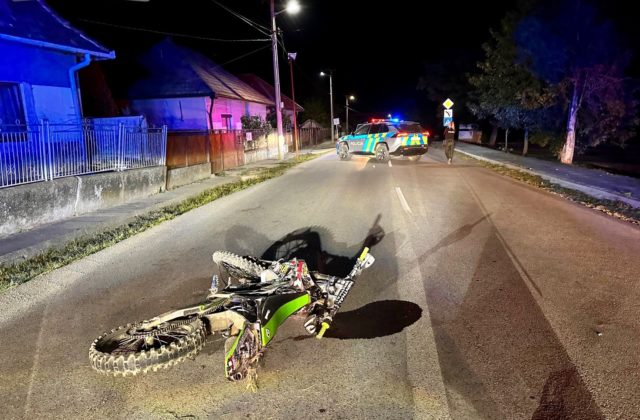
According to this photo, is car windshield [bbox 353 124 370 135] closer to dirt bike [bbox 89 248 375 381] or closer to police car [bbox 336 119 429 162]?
police car [bbox 336 119 429 162]

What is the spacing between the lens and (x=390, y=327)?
4.30 meters

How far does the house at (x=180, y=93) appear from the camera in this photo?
2628cm

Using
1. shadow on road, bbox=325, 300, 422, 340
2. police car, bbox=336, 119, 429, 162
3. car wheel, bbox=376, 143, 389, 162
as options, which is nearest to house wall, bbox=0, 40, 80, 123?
shadow on road, bbox=325, 300, 422, 340

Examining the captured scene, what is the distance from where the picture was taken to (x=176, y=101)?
2655cm

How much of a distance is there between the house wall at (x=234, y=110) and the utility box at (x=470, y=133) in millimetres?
23704

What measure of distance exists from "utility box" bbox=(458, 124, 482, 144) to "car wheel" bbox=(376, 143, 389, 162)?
28.9 m

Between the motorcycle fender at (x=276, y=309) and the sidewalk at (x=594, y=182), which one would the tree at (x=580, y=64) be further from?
the motorcycle fender at (x=276, y=309)

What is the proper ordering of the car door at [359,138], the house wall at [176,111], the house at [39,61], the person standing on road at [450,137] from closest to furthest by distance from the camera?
the house at [39,61], the person standing on road at [450,137], the car door at [359,138], the house wall at [176,111]

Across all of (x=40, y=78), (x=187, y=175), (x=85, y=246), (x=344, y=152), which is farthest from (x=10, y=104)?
(x=344, y=152)

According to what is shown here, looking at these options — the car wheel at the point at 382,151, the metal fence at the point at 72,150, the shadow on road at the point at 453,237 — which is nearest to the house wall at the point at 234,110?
the car wheel at the point at 382,151

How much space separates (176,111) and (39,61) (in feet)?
48.9

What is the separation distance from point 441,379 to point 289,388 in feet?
3.74

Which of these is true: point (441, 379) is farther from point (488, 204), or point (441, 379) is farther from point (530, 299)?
point (488, 204)

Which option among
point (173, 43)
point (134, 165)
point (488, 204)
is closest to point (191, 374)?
point (488, 204)
